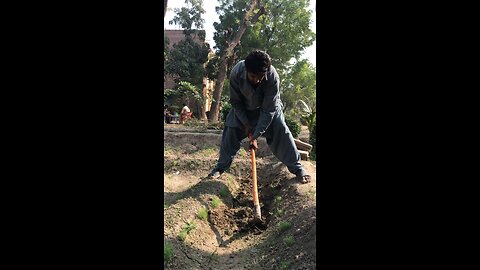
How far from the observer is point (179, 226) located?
11.2 feet

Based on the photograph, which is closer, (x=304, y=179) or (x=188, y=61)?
(x=304, y=179)

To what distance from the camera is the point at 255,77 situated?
13.3ft

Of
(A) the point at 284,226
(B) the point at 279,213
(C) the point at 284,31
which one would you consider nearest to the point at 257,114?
Result: (B) the point at 279,213

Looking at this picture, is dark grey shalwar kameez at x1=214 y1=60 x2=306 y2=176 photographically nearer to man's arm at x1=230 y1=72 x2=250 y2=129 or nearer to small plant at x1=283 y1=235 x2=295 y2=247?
man's arm at x1=230 y1=72 x2=250 y2=129

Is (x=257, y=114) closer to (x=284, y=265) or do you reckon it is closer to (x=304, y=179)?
(x=304, y=179)

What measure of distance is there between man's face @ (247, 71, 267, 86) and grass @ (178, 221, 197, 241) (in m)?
1.63

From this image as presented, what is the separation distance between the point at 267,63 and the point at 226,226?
5.72 ft

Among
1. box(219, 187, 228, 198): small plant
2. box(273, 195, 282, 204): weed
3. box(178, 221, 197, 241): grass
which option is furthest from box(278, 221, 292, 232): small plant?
box(219, 187, 228, 198): small plant

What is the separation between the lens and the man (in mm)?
4195

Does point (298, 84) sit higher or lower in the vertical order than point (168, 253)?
higher

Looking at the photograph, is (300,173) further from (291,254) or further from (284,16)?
(284,16)

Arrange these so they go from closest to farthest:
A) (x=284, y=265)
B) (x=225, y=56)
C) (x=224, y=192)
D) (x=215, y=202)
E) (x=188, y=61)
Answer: (x=284, y=265)
(x=215, y=202)
(x=224, y=192)
(x=225, y=56)
(x=188, y=61)

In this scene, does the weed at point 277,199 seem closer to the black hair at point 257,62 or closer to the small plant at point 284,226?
the small plant at point 284,226

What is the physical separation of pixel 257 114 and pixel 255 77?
0.77 meters
